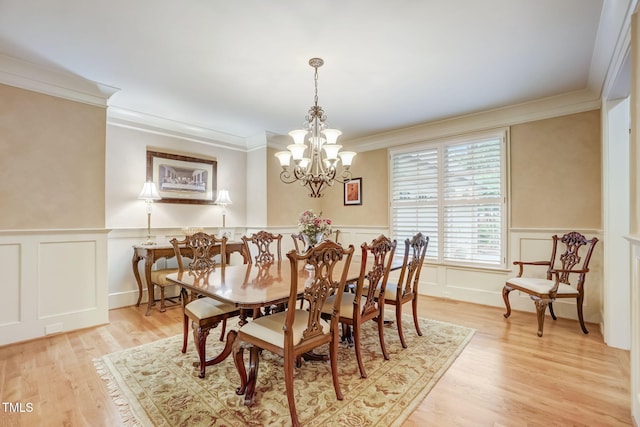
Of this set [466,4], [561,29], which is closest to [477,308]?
[561,29]

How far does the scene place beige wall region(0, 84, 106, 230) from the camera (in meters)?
2.78

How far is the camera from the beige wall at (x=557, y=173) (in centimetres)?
338

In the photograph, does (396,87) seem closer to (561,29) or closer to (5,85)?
(561,29)

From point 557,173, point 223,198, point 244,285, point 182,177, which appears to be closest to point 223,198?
point 223,198

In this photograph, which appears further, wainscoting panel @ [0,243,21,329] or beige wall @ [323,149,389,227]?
beige wall @ [323,149,389,227]

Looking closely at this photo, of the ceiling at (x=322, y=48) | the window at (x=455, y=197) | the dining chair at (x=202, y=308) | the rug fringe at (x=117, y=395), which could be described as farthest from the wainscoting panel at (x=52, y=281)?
the window at (x=455, y=197)

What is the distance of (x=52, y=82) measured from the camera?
2957 mm

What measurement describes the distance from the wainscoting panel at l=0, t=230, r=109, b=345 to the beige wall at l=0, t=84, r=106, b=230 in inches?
5.9

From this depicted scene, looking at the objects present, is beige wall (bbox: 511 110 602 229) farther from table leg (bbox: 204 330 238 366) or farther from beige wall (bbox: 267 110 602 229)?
table leg (bbox: 204 330 238 366)

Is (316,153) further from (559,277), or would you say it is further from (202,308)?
(559,277)

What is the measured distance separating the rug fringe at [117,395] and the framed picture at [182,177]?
2461 mm

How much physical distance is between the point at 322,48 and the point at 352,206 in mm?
3325

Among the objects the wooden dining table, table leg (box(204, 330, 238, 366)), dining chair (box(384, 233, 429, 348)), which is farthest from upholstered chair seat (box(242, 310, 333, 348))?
dining chair (box(384, 233, 429, 348))

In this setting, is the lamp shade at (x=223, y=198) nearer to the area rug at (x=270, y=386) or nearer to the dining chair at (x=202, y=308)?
the dining chair at (x=202, y=308)
